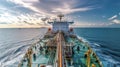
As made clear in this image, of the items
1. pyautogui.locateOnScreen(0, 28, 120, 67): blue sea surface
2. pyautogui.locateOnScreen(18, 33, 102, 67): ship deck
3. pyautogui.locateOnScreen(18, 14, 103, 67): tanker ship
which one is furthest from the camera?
pyautogui.locateOnScreen(0, 28, 120, 67): blue sea surface

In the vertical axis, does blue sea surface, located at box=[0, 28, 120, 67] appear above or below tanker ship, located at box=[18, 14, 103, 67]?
below

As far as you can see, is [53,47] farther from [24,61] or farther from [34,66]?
[34,66]

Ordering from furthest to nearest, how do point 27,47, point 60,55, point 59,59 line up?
1. point 27,47
2. point 60,55
3. point 59,59

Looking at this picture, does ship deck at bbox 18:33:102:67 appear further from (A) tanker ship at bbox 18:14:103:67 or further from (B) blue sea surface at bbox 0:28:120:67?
(B) blue sea surface at bbox 0:28:120:67

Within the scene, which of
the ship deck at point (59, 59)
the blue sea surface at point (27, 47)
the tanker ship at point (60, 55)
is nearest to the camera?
the ship deck at point (59, 59)

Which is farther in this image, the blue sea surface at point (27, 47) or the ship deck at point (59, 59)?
the blue sea surface at point (27, 47)

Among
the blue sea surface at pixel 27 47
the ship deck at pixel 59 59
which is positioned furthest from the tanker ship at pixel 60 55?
the blue sea surface at pixel 27 47

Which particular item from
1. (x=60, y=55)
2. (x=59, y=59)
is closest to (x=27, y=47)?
(x=60, y=55)

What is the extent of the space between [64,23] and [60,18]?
2.06ft

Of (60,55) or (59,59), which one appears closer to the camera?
(59,59)

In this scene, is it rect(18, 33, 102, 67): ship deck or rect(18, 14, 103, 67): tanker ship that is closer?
rect(18, 33, 102, 67): ship deck

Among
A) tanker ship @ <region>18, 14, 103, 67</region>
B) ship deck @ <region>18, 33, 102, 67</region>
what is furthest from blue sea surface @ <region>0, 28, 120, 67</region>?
ship deck @ <region>18, 33, 102, 67</region>

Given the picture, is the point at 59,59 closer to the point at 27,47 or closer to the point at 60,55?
the point at 60,55

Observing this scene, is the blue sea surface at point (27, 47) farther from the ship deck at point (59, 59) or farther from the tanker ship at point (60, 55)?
the ship deck at point (59, 59)
